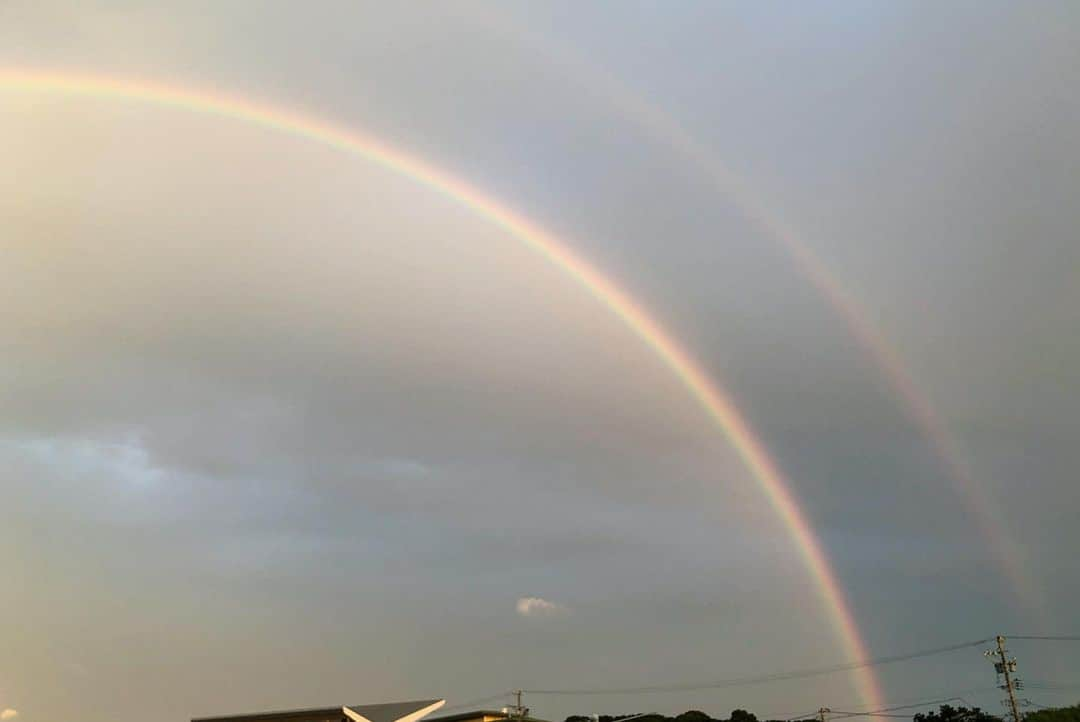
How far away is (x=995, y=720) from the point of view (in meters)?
89.8

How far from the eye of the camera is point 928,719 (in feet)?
350

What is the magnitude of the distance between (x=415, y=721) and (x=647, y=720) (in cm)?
7315

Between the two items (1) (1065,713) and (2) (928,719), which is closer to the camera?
(1) (1065,713)

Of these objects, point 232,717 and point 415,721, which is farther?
point 232,717

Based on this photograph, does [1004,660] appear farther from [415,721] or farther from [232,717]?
[232,717]

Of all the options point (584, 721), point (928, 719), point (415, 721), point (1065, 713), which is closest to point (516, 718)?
point (415, 721)

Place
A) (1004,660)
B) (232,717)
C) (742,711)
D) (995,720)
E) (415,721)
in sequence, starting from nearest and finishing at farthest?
1. (415,721)
2. (232,717)
3. (1004,660)
4. (995,720)
5. (742,711)

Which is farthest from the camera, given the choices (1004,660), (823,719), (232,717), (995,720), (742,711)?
(742,711)

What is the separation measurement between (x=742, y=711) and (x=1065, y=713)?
2020 inches

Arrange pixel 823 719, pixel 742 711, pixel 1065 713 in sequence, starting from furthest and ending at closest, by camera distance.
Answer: pixel 742 711
pixel 823 719
pixel 1065 713

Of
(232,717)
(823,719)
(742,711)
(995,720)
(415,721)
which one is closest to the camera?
(415,721)

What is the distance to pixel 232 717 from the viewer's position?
150 ft

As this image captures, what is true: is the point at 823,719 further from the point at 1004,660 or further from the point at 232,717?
the point at 232,717

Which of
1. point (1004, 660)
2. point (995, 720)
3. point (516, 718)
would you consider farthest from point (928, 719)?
point (516, 718)
